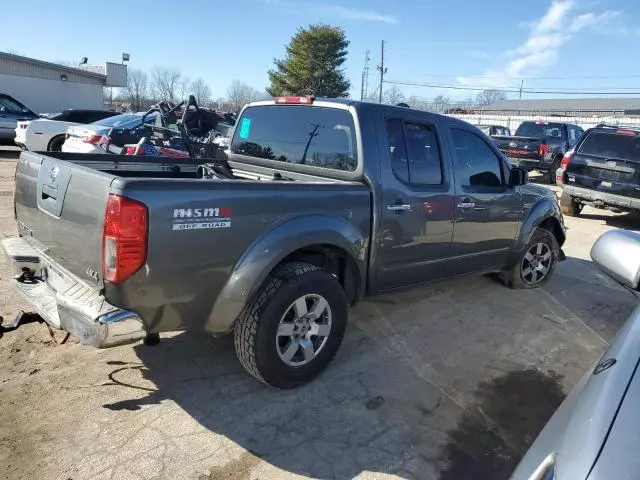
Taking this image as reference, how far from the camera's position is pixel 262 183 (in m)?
2.94

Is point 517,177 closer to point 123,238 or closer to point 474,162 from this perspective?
point 474,162

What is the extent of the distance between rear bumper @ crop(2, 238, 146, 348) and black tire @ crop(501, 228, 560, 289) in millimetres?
4219

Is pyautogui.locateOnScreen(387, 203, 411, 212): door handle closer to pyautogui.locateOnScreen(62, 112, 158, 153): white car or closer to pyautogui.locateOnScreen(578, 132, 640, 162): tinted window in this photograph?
pyautogui.locateOnScreen(578, 132, 640, 162): tinted window

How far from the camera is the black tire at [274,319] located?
3053 mm

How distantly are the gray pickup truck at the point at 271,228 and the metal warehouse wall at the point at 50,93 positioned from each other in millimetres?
30884

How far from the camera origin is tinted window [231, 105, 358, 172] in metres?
3.78

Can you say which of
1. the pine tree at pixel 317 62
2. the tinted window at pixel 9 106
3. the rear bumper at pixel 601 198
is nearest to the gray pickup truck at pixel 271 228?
the rear bumper at pixel 601 198

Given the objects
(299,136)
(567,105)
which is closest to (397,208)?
(299,136)

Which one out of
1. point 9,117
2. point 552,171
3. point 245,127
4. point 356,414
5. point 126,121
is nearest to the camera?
point 356,414

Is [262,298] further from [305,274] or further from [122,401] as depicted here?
[122,401]

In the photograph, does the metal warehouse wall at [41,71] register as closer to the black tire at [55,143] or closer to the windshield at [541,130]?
the black tire at [55,143]

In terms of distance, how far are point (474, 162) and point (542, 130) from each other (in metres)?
13.6

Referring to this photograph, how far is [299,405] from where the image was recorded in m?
3.17

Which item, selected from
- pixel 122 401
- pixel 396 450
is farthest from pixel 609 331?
pixel 122 401
